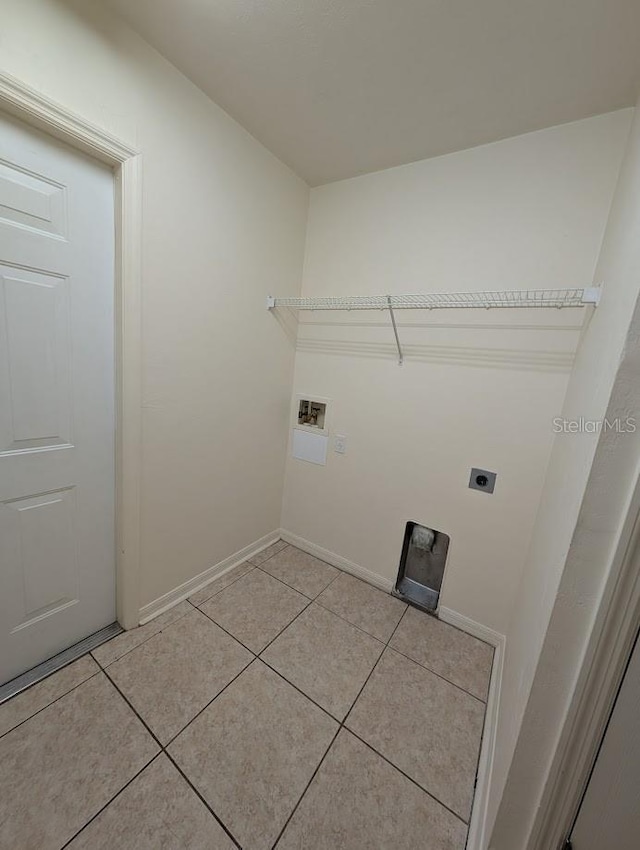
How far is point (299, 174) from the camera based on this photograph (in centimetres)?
198

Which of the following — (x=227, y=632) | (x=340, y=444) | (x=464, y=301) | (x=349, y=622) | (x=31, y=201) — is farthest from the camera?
(x=340, y=444)

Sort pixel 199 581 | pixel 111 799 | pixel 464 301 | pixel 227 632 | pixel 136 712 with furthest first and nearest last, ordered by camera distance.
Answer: pixel 199 581 → pixel 227 632 → pixel 464 301 → pixel 136 712 → pixel 111 799

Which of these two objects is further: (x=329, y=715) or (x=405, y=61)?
(x=329, y=715)

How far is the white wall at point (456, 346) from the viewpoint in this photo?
56.1 inches

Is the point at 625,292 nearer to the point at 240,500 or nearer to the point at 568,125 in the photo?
the point at 568,125

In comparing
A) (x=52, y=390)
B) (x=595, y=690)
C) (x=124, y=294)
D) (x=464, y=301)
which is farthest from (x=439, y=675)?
(x=124, y=294)

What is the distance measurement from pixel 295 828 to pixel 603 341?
1.74 m

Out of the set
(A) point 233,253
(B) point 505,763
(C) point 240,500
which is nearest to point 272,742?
(B) point 505,763

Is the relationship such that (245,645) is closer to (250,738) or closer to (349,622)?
(250,738)

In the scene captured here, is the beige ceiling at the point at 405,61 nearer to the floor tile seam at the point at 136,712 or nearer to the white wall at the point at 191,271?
the white wall at the point at 191,271

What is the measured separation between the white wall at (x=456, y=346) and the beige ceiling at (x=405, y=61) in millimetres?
181

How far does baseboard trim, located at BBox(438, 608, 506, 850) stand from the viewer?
95cm

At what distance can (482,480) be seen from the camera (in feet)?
5.48

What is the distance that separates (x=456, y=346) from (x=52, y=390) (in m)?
1.91
